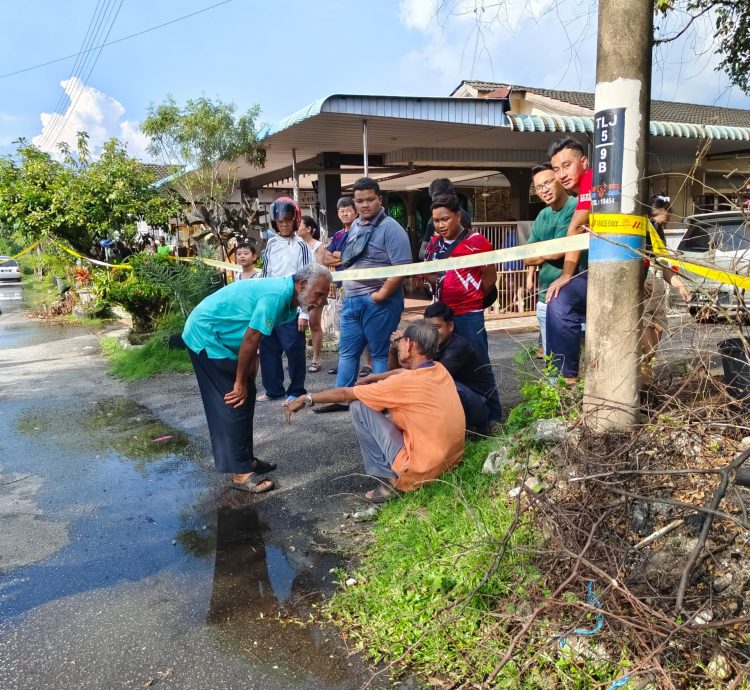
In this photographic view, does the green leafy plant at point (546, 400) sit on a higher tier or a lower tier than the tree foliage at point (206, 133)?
lower

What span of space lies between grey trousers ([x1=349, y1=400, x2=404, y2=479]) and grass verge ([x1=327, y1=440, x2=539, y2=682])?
1.03 ft

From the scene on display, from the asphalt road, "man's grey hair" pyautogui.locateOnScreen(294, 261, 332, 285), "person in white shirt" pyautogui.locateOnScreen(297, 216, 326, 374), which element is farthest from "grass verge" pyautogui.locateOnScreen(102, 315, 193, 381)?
"man's grey hair" pyautogui.locateOnScreen(294, 261, 332, 285)

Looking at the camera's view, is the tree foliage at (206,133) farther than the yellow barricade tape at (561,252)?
Yes

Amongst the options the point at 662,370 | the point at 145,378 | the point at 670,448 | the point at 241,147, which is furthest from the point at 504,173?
the point at 670,448

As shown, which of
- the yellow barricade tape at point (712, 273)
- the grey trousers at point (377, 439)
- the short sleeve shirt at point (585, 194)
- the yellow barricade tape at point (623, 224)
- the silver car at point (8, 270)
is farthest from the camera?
the silver car at point (8, 270)

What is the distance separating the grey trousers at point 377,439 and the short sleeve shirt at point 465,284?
124 cm

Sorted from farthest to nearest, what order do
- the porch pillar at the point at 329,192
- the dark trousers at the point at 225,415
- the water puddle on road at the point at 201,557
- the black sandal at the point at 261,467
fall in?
1. the porch pillar at the point at 329,192
2. the black sandal at the point at 261,467
3. the dark trousers at the point at 225,415
4. the water puddle on road at the point at 201,557

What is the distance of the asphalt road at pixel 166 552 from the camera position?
2.51 metres

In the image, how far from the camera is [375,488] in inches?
153

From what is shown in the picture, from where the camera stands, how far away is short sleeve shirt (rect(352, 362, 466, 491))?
3.37 metres

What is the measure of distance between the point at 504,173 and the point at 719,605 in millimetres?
13092

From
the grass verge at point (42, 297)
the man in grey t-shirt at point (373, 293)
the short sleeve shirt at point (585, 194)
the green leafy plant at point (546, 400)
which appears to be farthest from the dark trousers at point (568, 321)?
the grass verge at point (42, 297)

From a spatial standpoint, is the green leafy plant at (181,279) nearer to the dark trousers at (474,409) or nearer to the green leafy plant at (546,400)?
the dark trousers at (474,409)

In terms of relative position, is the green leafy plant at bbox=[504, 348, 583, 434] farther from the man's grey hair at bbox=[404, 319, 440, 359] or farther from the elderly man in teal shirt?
the elderly man in teal shirt
